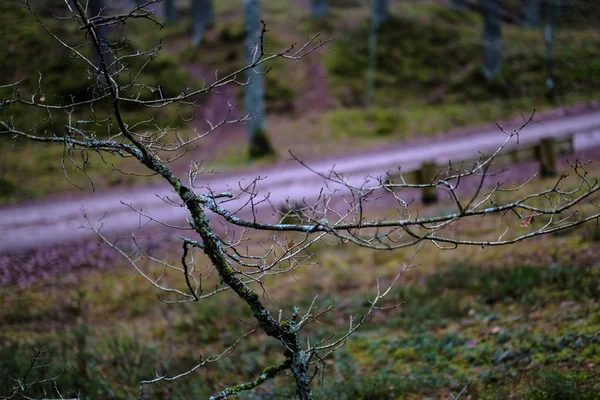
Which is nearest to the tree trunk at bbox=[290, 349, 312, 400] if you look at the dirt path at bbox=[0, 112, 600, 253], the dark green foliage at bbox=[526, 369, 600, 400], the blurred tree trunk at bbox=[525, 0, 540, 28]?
the dark green foliage at bbox=[526, 369, 600, 400]

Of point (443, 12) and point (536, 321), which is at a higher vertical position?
point (443, 12)

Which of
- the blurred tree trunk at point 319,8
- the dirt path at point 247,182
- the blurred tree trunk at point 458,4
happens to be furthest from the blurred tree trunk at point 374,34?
the blurred tree trunk at point 458,4

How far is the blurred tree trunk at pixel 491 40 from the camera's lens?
21047 mm

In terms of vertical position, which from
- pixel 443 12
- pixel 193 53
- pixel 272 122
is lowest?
pixel 272 122

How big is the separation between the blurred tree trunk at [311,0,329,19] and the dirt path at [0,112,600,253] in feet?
47.4

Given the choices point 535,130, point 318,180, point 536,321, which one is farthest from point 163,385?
point 535,130

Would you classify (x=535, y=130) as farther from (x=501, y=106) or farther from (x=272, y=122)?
(x=272, y=122)

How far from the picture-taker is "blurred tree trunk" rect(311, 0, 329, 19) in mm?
29100

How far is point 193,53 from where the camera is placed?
26.6 metres

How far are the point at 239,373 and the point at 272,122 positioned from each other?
16.3m

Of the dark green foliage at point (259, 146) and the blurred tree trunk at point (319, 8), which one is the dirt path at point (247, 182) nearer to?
the dark green foliage at point (259, 146)

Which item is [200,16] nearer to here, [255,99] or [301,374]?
[255,99]

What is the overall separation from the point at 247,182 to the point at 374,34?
39.9ft

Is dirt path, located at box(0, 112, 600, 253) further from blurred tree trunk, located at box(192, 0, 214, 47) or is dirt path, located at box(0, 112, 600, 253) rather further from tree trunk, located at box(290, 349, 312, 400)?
blurred tree trunk, located at box(192, 0, 214, 47)
